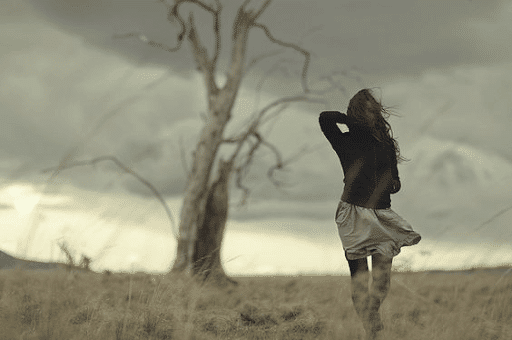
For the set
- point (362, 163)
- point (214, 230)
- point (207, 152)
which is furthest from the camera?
point (207, 152)

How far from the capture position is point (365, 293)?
3.02 meters

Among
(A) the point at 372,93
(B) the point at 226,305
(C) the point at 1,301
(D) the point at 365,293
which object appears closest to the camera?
(D) the point at 365,293

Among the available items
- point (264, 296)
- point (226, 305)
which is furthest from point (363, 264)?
point (264, 296)

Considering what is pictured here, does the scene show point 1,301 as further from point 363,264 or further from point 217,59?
point 217,59

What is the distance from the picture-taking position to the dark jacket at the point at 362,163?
310cm

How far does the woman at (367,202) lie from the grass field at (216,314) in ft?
1.25

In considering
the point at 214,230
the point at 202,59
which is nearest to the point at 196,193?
the point at 214,230

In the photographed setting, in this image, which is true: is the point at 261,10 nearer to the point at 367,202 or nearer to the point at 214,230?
the point at 214,230

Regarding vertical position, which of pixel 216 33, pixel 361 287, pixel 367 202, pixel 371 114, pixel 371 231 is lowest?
pixel 361 287

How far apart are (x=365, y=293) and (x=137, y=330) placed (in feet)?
5.20

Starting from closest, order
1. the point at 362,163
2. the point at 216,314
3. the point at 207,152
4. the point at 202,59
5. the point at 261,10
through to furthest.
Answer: the point at 362,163, the point at 216,314, the point at 207,152, the point at 261,10, the point at 202,59

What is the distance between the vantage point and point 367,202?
310 cm

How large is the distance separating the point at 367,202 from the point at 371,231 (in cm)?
22

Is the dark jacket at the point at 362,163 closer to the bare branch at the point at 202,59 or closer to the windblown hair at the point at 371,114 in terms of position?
the windblown hair at the point at 371,114
